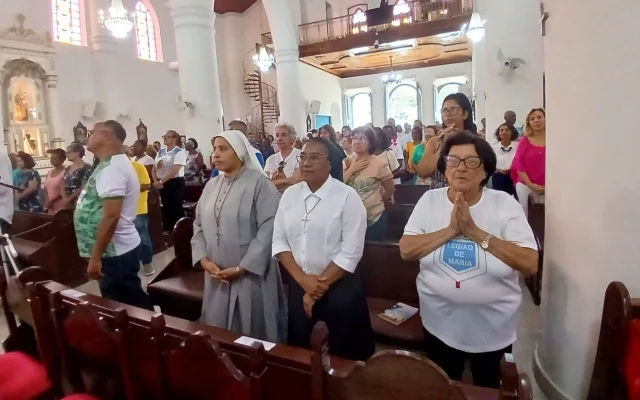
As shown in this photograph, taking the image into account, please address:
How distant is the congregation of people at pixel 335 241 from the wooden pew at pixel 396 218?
58 centimetres

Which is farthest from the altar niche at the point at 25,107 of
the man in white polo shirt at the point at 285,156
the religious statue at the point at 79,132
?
the man in white polo shirt at the point at 285,156

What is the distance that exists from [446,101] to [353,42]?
1226cm

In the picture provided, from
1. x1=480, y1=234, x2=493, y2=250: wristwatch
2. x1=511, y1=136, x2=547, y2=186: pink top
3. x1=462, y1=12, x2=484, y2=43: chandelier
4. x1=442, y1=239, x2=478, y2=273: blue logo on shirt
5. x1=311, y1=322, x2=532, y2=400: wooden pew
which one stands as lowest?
x1=311, y1=322, x2=532, y2=400: wooden pew

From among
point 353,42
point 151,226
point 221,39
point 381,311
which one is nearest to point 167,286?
point 381,311

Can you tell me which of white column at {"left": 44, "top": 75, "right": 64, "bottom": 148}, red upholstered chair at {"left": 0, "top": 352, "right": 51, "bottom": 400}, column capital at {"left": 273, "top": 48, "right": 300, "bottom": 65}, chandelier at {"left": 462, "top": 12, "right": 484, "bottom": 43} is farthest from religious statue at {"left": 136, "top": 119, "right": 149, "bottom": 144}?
red upholstered chair at {"left": 0, "top": 352, "right": 51, "bottom": 400}

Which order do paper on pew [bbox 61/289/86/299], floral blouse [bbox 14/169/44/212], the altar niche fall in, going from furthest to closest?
the altar niche, floral blouse [bbox 14/169/44/212], paper on pew [bbox 61/289/86/299]

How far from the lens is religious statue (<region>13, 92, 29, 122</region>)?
12086 mm

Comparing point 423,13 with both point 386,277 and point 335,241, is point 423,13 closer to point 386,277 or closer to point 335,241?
point 386,277

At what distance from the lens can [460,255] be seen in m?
1.82

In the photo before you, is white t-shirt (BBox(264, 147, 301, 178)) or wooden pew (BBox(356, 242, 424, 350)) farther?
white t-shirt (BBox(264, 147, 301, 178))

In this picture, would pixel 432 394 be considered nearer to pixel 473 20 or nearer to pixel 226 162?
→ pixel 226 162

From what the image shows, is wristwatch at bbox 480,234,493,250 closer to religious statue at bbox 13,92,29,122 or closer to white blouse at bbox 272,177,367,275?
white blouse at bbox 272,177,367,275

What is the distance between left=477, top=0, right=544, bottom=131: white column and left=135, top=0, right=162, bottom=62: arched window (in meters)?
12.2

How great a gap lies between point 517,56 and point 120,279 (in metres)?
7.08
